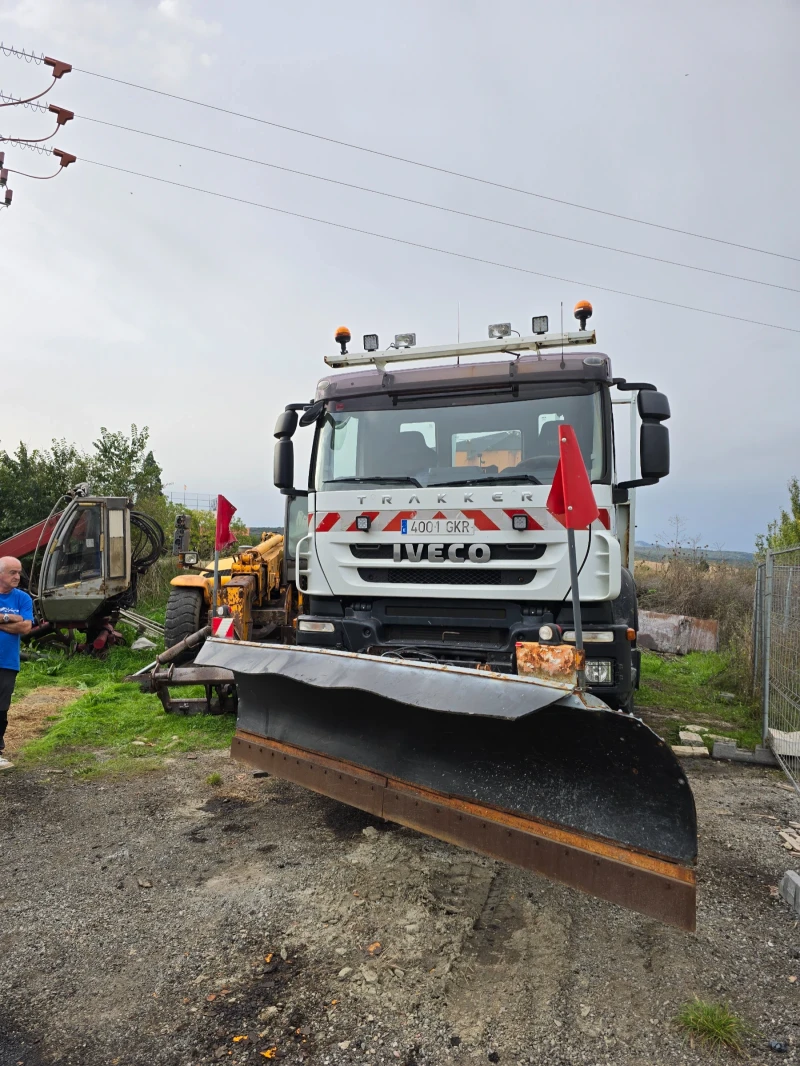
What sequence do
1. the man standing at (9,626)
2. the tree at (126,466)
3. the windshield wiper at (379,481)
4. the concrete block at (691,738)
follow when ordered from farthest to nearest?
1. the tree at (126,466)
2. the concrete block at (691,738)
3. the man standing at (9,626)
4. the windshield wiper at (379,481)

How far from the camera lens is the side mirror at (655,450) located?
14.4 ft

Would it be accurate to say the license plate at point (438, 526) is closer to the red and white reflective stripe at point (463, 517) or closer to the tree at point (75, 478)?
the red and white reflective stripe at point (463, 517)

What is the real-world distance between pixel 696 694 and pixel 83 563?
8712mm

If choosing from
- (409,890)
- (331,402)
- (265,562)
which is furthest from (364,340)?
(409,890)

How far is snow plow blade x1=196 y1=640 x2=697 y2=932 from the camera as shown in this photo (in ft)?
8.29

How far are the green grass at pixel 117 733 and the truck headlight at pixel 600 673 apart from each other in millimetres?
3558

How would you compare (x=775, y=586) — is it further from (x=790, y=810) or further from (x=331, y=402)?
(x=331, y=402)

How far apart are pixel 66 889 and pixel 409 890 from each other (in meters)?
1.77

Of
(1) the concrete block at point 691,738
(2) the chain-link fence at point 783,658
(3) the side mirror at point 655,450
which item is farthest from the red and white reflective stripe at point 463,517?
(1) the concrete block at point 691,738

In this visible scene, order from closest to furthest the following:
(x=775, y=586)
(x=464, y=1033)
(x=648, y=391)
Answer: (x=464, y=1033), (x=648, y=391), (x=775, y=586)

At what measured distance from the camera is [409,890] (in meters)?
3.45

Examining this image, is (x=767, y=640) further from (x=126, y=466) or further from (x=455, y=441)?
(x=126, y=466)

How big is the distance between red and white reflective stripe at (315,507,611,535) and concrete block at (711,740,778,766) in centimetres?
298

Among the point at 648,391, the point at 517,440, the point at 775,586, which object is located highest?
the point at 648,391
